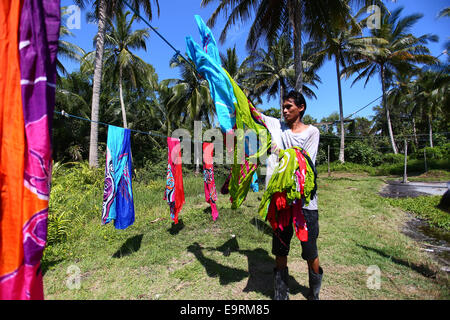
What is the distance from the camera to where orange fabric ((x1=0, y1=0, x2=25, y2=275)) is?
3.51 feet

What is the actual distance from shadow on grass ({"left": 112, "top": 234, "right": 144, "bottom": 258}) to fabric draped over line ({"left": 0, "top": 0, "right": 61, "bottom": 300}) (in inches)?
89.3

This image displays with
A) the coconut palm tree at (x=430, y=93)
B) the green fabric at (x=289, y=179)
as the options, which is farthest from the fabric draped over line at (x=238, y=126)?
the coconut palm tree at (x=430, y=93)

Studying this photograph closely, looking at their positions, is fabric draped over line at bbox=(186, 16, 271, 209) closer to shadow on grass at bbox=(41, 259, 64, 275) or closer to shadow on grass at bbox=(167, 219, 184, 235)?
shadow on grass at bbox=(167, 219, 184, 235)

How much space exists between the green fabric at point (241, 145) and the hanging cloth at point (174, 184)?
246cm

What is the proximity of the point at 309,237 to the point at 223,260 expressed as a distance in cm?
148

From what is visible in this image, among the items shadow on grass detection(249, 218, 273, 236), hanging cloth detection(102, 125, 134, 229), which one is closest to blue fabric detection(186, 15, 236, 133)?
hanging cloth detection(102, 125, 134, 229)

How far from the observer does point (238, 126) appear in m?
1.80

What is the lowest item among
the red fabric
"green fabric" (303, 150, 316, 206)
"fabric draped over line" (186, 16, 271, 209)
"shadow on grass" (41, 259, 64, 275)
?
"shadow on grass" (41, 259, 64, 275)

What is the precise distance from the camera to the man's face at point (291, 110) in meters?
1.78

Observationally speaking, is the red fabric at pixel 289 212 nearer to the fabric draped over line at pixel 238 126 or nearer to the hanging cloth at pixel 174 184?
the fabric draped over line at pixel 238 126

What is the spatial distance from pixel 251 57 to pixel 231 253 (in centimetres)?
1408
